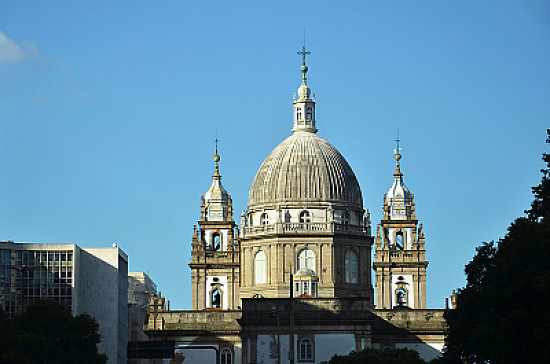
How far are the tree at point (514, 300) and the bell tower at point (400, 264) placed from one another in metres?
74.2

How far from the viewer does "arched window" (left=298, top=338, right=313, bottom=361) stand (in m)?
160

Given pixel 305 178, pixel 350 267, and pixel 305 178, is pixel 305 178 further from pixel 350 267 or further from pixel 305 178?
pixel 350 267

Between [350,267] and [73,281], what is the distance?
2930 centimetres

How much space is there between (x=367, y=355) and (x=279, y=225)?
108 feet

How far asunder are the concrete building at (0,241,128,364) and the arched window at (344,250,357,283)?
21811 millimetres

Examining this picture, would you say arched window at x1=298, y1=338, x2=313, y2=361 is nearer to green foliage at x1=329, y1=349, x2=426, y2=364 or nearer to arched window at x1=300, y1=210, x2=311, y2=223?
arched window at x1=300, y1=210, x2=311, y2=223

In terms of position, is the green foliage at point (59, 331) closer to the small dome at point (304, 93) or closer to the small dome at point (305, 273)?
the small dome at point (305, 273)

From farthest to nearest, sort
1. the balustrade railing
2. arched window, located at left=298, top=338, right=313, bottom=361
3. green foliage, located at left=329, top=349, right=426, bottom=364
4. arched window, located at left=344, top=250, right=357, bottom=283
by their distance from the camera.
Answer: arched window, located at left=344, top=250, right=357, bottom=283 < the balustrade railing < arched window, located at left=298, top=338, right=313, bottom=361 < green foliage, located at left=329, top=349, right=426, bottom=364

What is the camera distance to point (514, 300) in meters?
104

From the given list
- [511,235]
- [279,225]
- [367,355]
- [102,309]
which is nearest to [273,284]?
[279,225]

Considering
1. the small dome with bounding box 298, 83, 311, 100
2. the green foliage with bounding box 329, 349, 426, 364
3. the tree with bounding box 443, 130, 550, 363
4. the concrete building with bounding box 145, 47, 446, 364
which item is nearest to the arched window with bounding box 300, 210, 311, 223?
the concrete building with bounding box 145, 47, 446, 364

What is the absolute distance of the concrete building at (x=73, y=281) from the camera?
155 m

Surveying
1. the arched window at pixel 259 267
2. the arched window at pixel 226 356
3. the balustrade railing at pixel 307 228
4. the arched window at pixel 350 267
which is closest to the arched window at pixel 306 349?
the arched window at pixel 226 356

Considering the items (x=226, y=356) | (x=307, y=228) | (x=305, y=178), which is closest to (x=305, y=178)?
(x=305, y=178)
